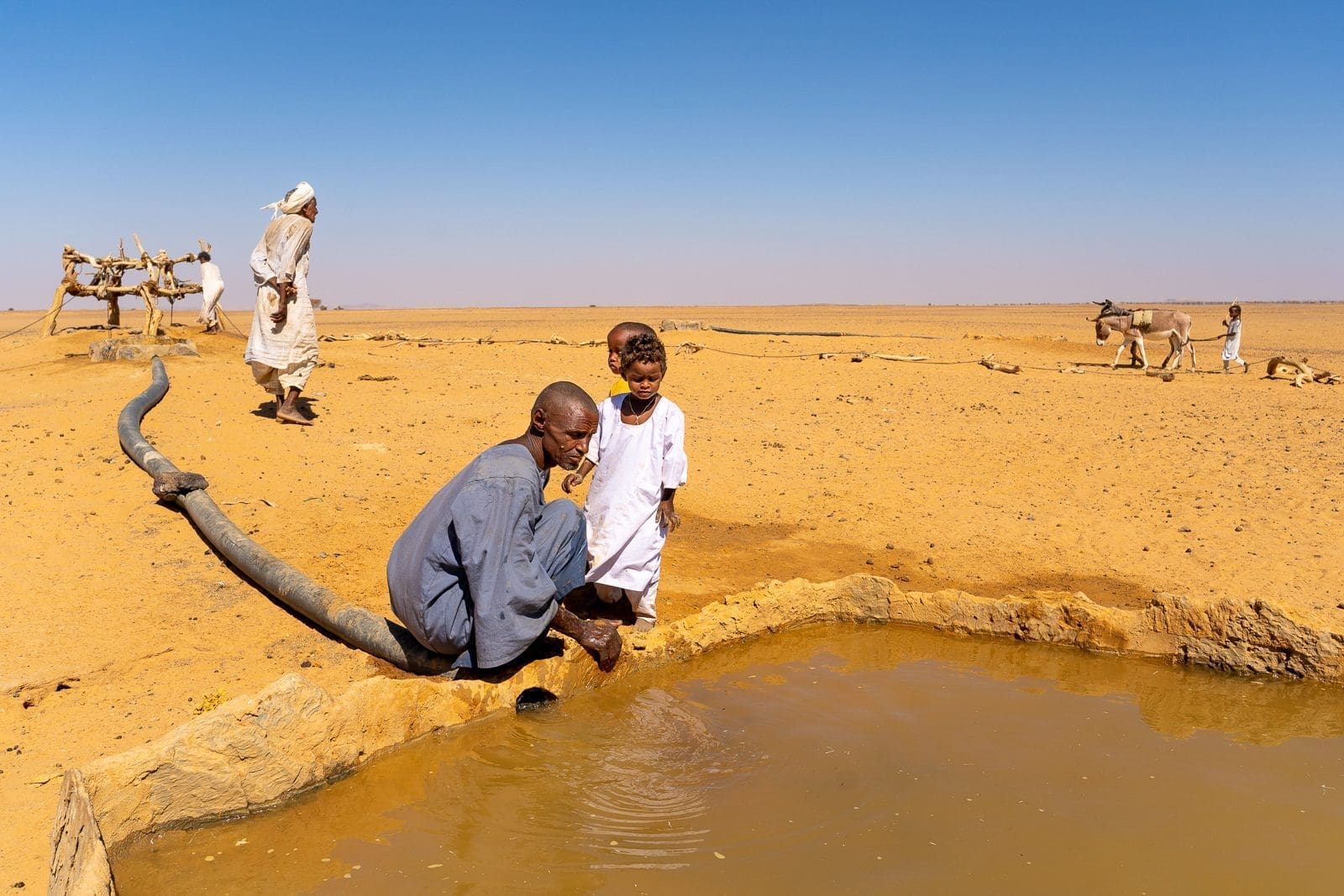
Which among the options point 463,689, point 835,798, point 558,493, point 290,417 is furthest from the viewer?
point 290,417

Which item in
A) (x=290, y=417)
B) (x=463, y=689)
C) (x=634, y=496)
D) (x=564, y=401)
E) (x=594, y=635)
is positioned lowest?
(x=463, y=689)

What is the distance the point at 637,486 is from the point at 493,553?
45.4 inches

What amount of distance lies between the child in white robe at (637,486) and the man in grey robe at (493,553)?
1.92 feet

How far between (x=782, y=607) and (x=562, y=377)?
834 cm

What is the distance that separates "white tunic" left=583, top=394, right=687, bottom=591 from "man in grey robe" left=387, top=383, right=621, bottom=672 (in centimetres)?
57

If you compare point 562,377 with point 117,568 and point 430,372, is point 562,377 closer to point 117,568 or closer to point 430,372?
point 430,372

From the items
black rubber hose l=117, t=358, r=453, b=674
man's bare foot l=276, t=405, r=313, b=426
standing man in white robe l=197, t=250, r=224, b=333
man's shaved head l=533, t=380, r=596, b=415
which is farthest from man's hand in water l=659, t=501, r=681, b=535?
standing man in white robe l=197, t=250, r=224, b=333

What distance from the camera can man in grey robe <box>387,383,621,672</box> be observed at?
11.9ft

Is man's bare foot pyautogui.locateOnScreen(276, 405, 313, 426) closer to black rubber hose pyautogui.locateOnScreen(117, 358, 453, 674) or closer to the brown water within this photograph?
black rubber hose pyautogui.locateOnScreen(117, 358, 453, 674)

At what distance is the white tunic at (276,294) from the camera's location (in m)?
8.25

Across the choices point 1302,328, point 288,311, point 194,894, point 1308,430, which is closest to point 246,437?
point 288,311

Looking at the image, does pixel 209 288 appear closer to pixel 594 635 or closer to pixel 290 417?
pixel 290 417

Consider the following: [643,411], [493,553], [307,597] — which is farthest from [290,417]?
[493,553]

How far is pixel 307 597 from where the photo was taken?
455 cm
